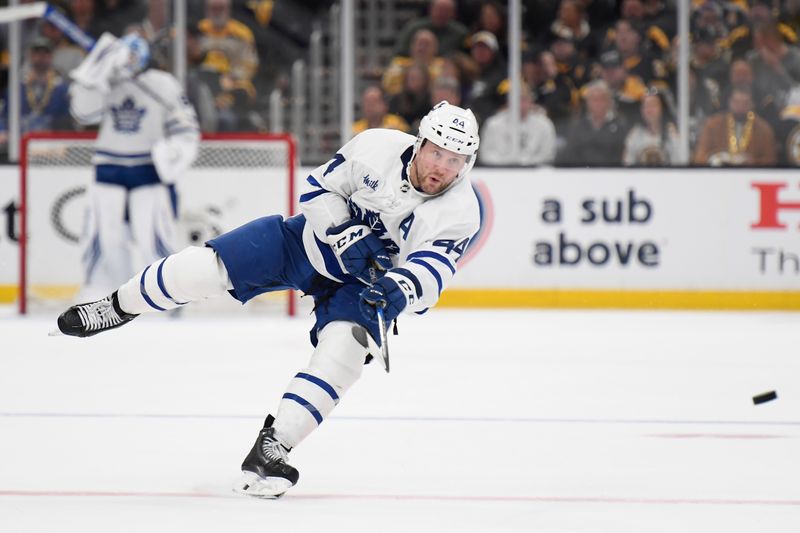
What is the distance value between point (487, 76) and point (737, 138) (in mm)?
1599

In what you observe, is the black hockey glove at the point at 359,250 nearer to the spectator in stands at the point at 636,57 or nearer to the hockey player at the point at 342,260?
the hockey player at the point at 342,260

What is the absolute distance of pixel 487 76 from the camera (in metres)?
8.52

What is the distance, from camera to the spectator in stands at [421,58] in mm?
8562

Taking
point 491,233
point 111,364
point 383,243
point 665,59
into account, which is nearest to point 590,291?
point 491,233

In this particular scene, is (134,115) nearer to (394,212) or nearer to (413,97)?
(413,97)

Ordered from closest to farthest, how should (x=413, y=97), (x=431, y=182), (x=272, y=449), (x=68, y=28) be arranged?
(x=272, y=449)
(x=431, y=182)
(x=68, y=28)
(x=413, y=97)

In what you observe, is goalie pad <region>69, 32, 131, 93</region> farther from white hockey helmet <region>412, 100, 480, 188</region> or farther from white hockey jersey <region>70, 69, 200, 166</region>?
white hockey helmet <region>412, 100, 480, 188</region>

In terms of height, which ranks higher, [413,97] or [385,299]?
[413,97]

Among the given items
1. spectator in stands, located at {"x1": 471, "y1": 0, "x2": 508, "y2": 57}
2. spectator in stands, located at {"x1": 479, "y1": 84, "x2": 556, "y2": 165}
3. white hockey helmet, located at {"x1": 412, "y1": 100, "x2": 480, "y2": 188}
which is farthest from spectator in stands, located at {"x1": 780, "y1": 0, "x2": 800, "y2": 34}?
white hockey helmet, located at {"x1": 412, "y1": 100, "x2": 480, "y2": 188}

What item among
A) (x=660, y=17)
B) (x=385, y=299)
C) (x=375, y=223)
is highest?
(x=660, y=17)

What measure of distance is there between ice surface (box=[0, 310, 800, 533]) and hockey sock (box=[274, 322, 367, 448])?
0.55 feet

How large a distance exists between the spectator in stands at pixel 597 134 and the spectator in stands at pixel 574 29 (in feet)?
0.80

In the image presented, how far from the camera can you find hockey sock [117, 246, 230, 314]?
3.50 metres

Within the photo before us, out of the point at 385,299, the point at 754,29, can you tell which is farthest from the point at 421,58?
the point at 385,299
